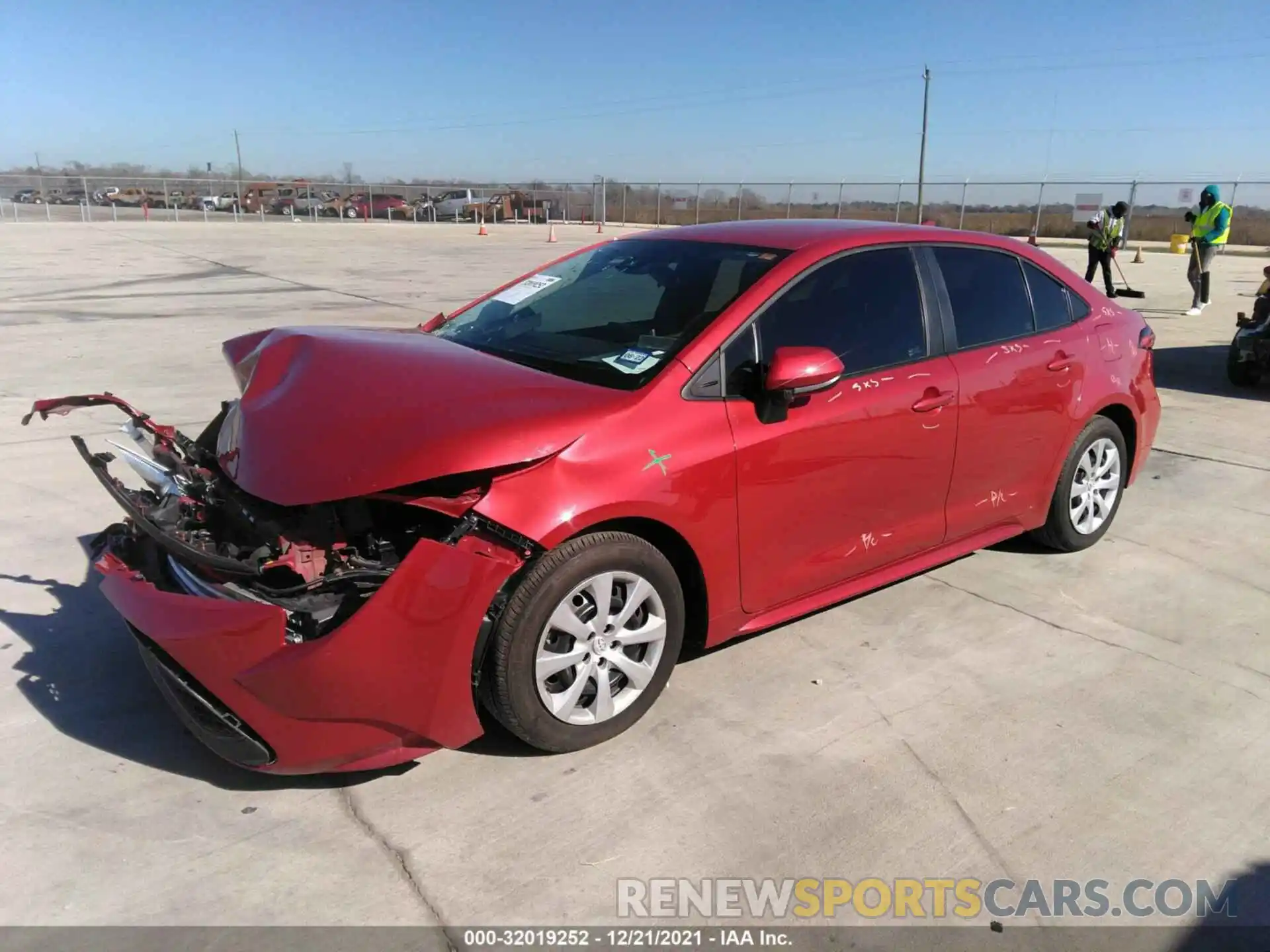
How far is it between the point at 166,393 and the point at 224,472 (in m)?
4.92

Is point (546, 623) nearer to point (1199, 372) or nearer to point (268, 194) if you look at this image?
point (1199, 372)

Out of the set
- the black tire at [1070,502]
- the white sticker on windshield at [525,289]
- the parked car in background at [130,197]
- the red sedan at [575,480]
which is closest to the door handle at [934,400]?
the red sedan at [575,480]

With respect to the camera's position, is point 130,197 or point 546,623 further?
point 130,197

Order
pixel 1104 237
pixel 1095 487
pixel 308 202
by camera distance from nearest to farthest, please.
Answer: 1. pixel 1095 487
2. pixel 1104 237
3. pixel 308 202

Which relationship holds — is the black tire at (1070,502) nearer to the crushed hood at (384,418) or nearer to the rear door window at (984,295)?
the rear door window at (984,295)

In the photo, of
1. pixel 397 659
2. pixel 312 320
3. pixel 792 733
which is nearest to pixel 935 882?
pixel 792 733

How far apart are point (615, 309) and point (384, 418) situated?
1294mm

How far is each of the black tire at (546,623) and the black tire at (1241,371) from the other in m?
7.91

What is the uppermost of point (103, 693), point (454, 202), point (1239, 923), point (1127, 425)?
point (454, 202)

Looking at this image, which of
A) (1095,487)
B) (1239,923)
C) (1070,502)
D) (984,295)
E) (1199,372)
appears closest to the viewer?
(1239,923)

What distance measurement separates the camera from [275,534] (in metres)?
3.12

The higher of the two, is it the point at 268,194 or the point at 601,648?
the point at 268,194

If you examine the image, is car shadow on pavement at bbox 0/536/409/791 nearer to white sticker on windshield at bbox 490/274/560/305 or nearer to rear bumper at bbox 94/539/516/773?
rear bumper at bbox 94/539/516/773

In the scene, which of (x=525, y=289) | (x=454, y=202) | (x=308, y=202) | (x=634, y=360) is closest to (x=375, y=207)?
(x=308, y=202)
